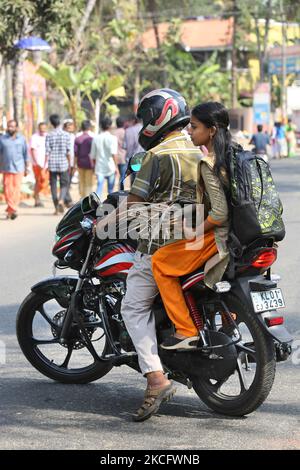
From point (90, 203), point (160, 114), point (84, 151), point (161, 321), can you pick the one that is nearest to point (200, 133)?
point (160, 114)

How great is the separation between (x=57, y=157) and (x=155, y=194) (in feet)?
40.3

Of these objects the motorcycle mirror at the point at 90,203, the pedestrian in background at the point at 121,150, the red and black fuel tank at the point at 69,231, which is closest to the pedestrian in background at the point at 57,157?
the pedestrian in background at the point at 121,150

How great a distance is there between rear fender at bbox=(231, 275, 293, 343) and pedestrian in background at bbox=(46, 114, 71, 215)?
1256 centimetres

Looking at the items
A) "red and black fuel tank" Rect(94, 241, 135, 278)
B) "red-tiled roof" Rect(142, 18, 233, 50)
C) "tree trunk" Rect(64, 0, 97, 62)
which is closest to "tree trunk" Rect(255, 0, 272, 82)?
"red-tiled roof" Rect(142, 18, 233, 50)

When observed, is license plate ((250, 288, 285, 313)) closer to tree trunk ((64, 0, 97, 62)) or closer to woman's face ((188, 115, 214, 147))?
woman's face ((188, 115, 214, 147))

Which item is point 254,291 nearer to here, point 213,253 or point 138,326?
point 213,253

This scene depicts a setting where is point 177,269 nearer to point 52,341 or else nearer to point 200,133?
point 200,133

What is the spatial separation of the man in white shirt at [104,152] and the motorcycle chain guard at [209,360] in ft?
40.4

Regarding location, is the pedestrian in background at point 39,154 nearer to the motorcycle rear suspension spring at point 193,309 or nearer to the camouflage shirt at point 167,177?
the camouflage shirt at point 167,177

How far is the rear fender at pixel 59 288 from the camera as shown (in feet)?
19.4

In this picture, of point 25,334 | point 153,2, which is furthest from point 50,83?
point 25,334

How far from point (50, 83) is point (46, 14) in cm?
1126

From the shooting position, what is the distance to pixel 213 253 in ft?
16.8

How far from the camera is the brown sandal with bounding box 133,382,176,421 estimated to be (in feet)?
17.2
